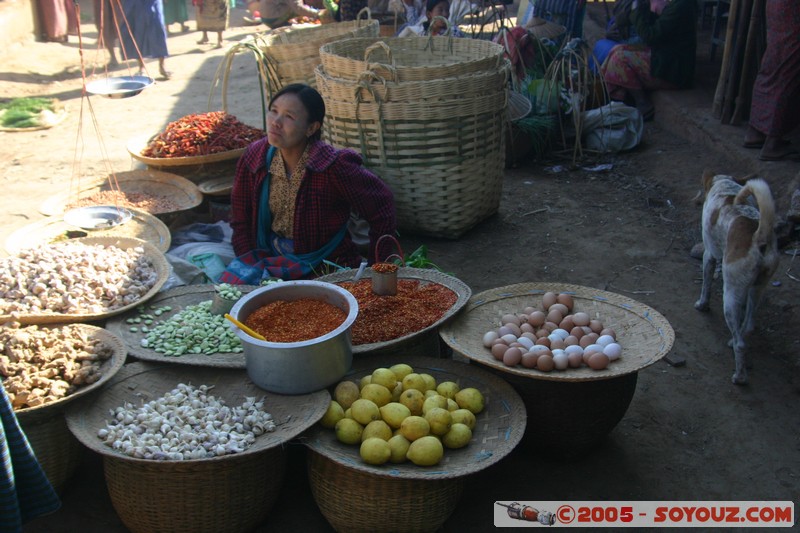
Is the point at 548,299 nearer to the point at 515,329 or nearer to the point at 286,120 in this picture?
the point at 515,329

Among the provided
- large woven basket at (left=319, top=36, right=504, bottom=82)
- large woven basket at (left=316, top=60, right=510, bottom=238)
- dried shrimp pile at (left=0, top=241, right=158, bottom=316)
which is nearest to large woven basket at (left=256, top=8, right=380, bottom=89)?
large woven basket at (left=319, top=36, right=504, bottom=82)

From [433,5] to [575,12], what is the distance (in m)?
1.75

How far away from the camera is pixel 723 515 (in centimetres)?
247

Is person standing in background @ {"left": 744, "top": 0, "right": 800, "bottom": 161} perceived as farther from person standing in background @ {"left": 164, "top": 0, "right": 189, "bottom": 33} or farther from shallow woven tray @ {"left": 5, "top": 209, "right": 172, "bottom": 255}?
person standing in background @ {"left": 164, "top": 0, "right": 189, "bottom": 33}

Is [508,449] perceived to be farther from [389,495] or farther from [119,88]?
[119,88]

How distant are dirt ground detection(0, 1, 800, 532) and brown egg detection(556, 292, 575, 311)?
0.54 metres

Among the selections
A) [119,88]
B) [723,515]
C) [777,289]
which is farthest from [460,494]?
[119,88]

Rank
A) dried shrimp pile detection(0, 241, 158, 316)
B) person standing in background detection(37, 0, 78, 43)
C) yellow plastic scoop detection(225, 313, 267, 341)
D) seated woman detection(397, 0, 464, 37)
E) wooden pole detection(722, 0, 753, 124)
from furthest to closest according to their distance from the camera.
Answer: person standing in background detection(37, 0, 78, 43)
seated woman detection(397, 0, 464, 37)
wooden pole detection(722, 0, 753, 124)
dried shrimp pile detection(0, 241, 158, 316)
yellow plastic scoop detection(225, 313, 267, 341)

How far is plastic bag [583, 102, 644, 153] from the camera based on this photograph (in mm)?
6211

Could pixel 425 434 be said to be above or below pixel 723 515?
above

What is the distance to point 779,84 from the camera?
494 cm

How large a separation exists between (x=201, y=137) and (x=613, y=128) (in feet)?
11.6

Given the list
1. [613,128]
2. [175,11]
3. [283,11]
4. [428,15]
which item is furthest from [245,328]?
[175,11]

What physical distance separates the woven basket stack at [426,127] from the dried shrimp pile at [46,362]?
2128mm
